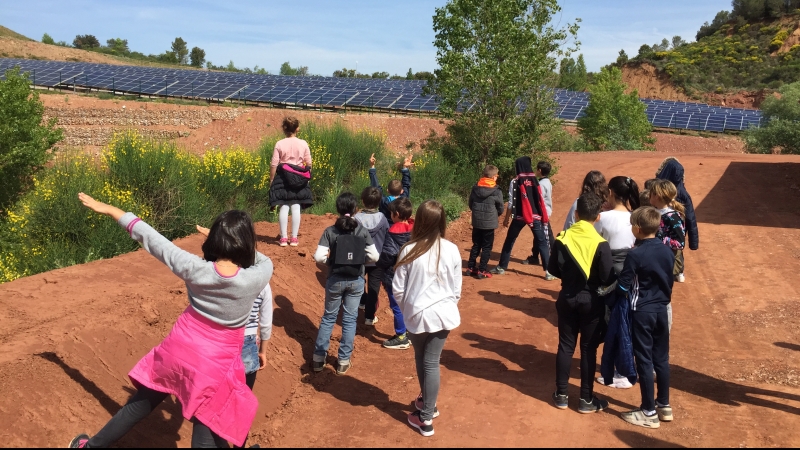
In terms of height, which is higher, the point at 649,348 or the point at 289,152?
the point at 289,152

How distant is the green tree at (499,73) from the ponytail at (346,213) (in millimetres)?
10078

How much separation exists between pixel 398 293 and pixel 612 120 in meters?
27.6

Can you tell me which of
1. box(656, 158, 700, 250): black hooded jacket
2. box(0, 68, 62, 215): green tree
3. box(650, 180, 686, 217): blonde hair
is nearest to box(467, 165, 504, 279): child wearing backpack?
box(656, 158, 700, 250): black hooded jacket

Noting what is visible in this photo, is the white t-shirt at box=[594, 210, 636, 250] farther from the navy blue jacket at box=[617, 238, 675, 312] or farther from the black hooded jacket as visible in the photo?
the black hooded jacket

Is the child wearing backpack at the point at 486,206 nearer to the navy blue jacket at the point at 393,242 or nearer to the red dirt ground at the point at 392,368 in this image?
the red dirt ground at the point at 392,368

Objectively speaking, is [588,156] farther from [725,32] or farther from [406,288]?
[725,32]

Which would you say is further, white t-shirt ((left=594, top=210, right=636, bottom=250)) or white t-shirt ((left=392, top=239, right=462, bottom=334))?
white t-shirt ((left=594, top=210, right=636, bottom=250))

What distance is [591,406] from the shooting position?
5.16m

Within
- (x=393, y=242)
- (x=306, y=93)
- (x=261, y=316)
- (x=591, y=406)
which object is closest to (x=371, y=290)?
(x=393, y=242)

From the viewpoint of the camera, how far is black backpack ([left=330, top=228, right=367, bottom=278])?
5746mm

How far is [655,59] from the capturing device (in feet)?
230

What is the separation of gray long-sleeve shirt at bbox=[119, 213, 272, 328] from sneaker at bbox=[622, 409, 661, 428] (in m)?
3.22

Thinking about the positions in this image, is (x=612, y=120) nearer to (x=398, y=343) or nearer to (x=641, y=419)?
(x=398, y=343)

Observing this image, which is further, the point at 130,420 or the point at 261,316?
the point at 261,316
